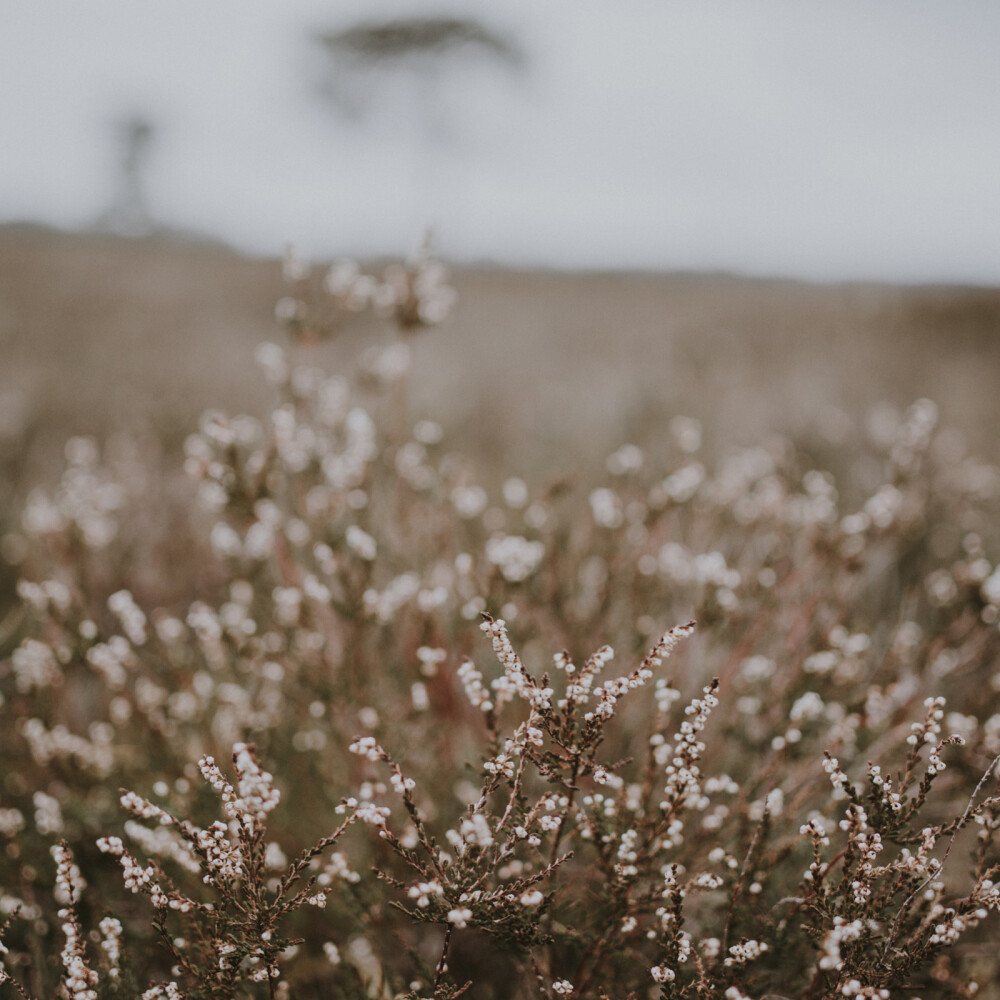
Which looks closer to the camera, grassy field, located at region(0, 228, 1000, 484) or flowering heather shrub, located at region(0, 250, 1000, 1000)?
flowering heather shrub, located at region(0, 250, 1000, 1000)

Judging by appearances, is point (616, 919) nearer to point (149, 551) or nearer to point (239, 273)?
point (149, 551)

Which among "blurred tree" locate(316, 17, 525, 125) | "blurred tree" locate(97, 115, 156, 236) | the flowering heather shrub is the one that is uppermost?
"blurred tree" locate(97, 115, 156, 236)

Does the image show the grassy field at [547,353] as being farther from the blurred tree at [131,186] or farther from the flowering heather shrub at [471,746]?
the blurred tree at [131,186]

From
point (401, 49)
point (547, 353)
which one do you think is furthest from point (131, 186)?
point (547, 353)

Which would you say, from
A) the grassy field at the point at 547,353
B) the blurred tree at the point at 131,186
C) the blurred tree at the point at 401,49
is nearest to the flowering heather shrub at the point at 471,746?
the grassy field at the point at 547,353

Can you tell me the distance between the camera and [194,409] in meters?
6.65

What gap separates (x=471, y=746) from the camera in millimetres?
2900

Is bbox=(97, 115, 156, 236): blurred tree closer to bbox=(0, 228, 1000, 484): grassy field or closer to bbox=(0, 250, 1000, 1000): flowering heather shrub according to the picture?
bbox=(0, 228, 1000, 484): grassy field

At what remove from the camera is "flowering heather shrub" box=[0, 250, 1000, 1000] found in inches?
54.4

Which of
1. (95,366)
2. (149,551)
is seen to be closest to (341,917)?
(149,551)

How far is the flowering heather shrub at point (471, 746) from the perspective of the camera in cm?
138

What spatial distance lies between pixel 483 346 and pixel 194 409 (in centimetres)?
528

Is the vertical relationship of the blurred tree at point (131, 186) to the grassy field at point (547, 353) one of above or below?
above

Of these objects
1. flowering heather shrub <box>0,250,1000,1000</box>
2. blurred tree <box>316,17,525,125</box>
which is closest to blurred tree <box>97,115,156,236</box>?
blurred tree <box>316,17,525,125</box>
